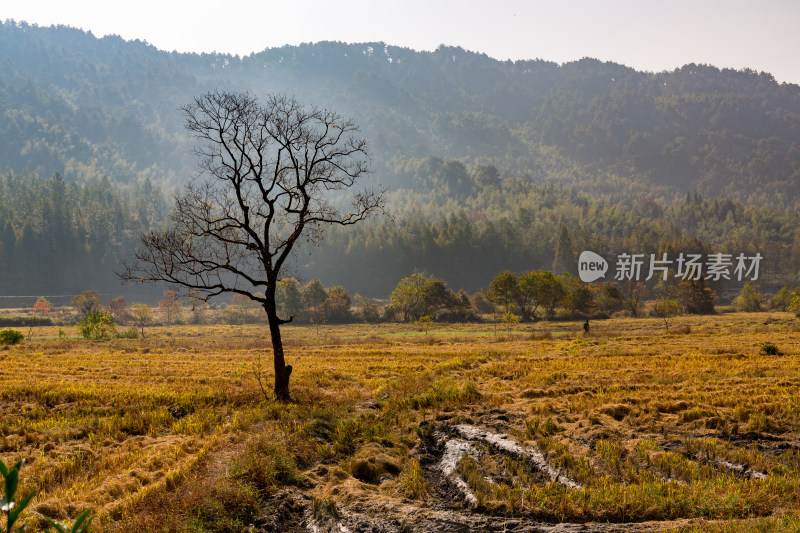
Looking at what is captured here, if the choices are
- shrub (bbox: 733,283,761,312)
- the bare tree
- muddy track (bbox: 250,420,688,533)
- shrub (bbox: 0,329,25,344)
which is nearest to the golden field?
muddy track (bbox: 250,420,688,533)

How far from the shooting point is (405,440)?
47.6 feet

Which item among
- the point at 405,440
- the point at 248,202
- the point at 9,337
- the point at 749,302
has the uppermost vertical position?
the point at 248,202

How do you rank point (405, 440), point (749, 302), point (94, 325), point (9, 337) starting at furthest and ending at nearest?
point (749, 302) < point (94, 325) < point (9, 337) < point (405, 440)

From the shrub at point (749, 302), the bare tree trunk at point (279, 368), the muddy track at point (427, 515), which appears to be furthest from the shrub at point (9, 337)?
the shrub at point (749, 302)

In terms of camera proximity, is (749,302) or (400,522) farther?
(749,302)

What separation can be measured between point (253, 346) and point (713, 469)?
40.3 meters

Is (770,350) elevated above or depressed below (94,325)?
above

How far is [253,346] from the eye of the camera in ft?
151

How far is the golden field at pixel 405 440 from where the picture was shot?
966 cm

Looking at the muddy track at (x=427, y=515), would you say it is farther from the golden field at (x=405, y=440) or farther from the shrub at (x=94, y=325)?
the shrub at (x=94, y=325)

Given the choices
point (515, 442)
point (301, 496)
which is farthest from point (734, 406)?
point (301, 496)

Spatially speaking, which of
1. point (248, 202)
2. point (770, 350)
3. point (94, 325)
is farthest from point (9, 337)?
point (770, 350)

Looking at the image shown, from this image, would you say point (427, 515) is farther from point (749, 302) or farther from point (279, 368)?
point (749, 302)

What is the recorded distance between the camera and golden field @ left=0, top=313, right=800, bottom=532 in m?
9.66
